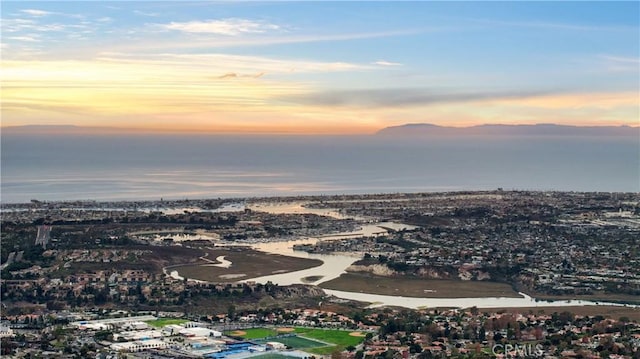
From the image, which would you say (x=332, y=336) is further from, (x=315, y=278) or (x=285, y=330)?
(x=315, y=278)

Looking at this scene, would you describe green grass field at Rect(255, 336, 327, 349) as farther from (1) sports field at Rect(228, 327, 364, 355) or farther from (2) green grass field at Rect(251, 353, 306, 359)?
(2) green grass field at Rect(251, 353, 306, 359)

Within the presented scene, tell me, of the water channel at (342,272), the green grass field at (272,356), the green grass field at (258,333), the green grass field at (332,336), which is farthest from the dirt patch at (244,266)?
the green grass field at (272,356)

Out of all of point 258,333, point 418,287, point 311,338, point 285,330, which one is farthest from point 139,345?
point 418,287

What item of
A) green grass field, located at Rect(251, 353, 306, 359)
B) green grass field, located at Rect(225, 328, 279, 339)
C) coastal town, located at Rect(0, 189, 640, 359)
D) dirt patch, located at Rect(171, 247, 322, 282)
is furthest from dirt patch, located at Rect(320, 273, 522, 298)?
green grass field, located at Rect(251, 353, 306, 359)

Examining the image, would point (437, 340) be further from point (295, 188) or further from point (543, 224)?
point (295, 188)

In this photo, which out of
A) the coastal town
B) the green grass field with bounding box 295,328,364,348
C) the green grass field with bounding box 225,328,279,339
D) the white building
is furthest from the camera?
the green grass field with bounding box 225,328,279,339

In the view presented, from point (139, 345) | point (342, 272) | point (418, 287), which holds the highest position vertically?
point (342, 272)

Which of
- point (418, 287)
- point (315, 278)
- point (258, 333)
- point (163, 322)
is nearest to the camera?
point (258, 333)

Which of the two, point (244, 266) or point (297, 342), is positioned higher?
point (244, 266)
